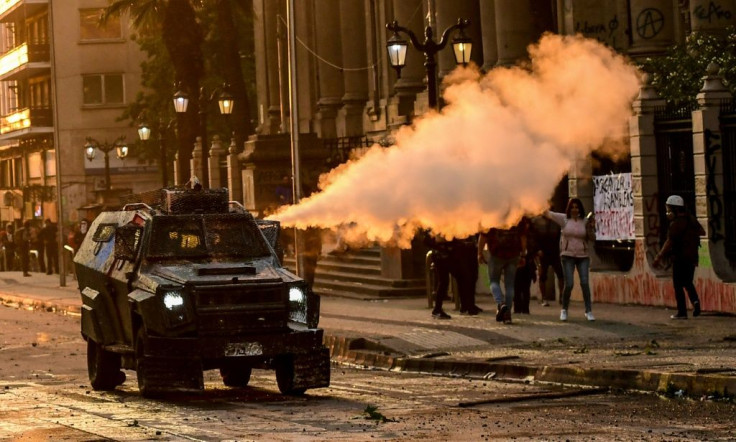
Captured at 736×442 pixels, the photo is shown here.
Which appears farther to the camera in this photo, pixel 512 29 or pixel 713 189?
pixel 512 29

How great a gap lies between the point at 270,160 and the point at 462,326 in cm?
1563

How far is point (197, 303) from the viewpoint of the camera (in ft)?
55.4

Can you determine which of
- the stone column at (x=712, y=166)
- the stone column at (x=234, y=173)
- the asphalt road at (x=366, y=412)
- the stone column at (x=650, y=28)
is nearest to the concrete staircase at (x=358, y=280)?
the stone column at (x=234, y=173)

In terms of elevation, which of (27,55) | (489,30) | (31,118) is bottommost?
(489,30)

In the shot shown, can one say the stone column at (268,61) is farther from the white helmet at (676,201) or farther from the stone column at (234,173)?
the white helmet at (676,201)

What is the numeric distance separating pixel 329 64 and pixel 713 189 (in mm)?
26489

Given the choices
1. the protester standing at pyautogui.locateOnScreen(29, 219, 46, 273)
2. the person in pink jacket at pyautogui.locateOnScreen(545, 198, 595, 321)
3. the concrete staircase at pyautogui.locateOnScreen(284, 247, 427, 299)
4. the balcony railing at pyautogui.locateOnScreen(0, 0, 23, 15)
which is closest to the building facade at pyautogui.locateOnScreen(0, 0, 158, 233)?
the balcony railing at pyautogui.locateOnScreen(0, 0, 23, 15)

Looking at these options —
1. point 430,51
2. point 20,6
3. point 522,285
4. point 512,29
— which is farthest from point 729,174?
point 20,6

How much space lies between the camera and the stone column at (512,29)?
36.8 meters

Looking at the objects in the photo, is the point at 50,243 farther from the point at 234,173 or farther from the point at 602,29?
the point at 602,29

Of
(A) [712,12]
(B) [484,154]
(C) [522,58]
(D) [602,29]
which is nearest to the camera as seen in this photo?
(B) [484,154]

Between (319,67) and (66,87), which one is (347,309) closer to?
(319,67)

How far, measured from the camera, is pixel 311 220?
829 inches

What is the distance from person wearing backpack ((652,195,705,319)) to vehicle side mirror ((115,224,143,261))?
8771 millimetres
